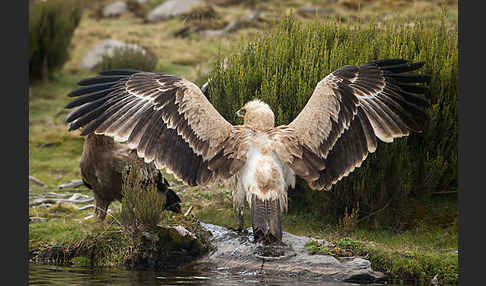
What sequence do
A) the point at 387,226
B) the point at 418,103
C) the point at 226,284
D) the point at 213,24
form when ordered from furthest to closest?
the point at 213,24
the point at 387,226
the point at 418,103
the point at 226,284

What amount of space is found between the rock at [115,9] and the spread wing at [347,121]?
2580cm

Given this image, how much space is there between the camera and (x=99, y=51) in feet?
75.7

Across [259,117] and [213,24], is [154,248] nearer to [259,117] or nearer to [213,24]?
[259,117]

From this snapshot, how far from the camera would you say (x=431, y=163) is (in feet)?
33.1

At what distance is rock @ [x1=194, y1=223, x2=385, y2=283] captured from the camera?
7.45 m

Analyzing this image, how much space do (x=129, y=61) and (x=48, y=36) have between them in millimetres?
3145

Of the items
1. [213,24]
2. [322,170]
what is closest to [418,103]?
[322,170]

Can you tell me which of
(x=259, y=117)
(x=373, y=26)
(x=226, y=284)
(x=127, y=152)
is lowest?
(x=226, y=284)

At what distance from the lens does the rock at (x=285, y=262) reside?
7445 millimetres

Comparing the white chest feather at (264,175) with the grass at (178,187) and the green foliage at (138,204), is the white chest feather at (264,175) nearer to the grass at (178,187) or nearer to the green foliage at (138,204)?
the green foliage at (138,204)

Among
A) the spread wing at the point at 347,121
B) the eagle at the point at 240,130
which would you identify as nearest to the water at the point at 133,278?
the eagle at the point at 240,130

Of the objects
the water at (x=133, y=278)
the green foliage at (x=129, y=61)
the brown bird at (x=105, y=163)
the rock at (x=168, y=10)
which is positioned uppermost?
the rock at (x=168, y=10)

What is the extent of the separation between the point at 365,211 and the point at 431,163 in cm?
132

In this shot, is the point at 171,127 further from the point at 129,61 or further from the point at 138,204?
the point at 129,61
